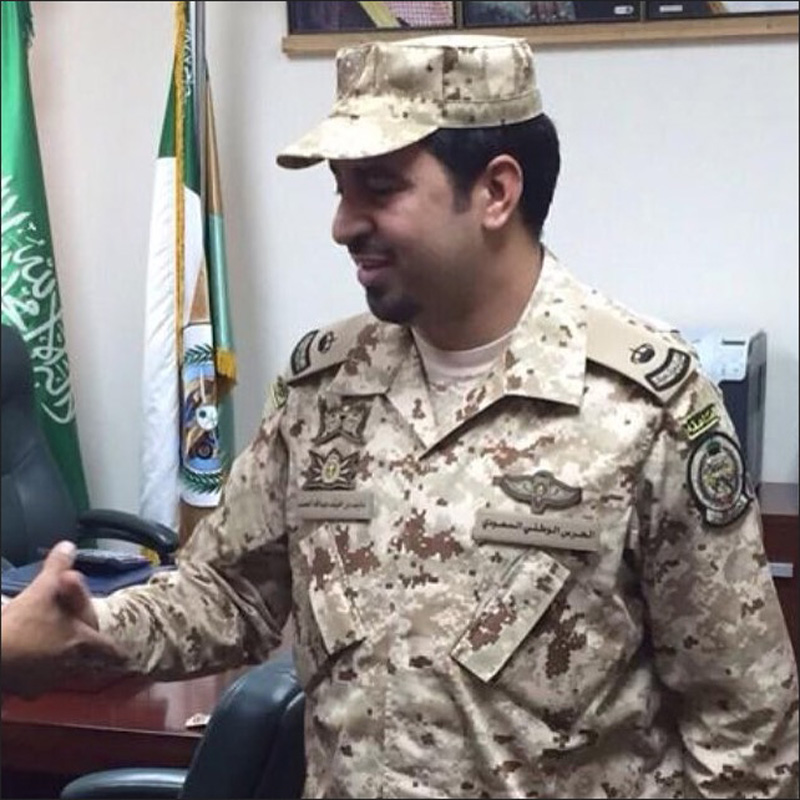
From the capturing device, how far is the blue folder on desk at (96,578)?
2.91 feet

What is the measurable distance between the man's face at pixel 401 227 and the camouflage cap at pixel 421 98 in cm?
2

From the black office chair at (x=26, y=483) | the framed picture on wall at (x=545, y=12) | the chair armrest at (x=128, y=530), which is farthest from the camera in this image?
the framed picture on wall at (x=545, y=12)

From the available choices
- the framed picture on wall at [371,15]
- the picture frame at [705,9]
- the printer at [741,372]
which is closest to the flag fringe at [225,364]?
the framed picture on wall at [371,15]

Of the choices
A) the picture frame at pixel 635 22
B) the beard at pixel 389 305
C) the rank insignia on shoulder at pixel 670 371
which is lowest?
the rank insignia on shoulder at pixel 670 371

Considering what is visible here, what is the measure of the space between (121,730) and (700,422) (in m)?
0.73

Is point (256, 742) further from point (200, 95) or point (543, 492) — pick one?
point (200, 95)

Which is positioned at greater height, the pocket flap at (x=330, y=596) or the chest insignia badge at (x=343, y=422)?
A: the chest insignia badge at (x=343, y=422)

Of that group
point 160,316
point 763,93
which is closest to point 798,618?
point 763,93

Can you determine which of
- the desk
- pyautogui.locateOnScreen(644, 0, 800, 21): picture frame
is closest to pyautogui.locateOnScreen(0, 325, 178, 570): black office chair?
the desk

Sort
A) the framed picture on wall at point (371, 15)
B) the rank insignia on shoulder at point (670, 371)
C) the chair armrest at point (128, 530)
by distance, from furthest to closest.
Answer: the framed picture on wall at point (371, 15) < the rank insignia on shoulder at point (670, 371) < the chair armrest at point (128, 530)

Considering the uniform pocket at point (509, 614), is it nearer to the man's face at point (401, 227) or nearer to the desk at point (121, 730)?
the man's face at point (401, 227)

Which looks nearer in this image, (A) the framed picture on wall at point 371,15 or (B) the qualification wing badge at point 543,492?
(B) the qualification wing badge at point 543,492

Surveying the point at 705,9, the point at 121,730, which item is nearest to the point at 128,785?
the point at 121,730

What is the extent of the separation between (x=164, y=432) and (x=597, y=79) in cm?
168
